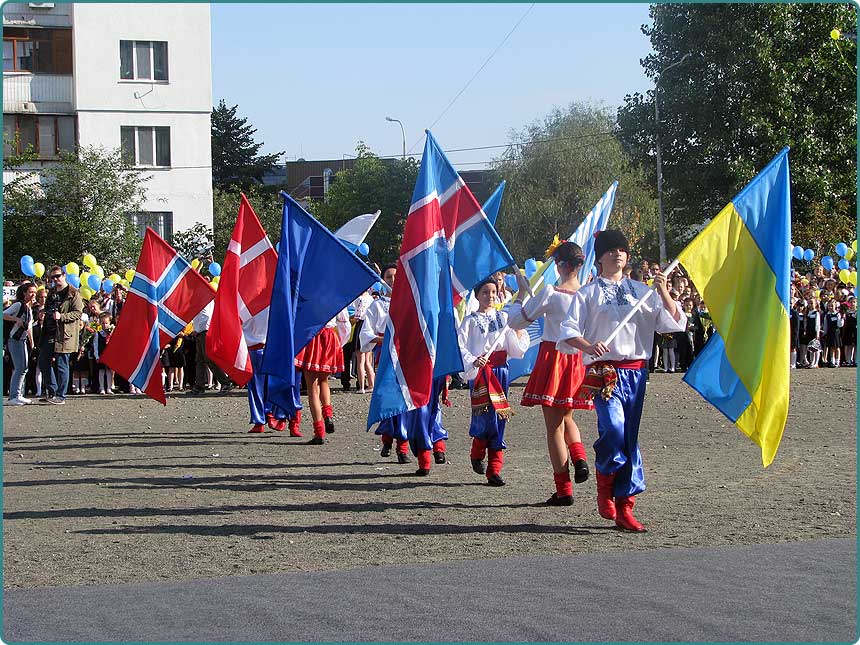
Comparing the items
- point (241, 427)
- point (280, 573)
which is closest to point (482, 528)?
point (280, 573)

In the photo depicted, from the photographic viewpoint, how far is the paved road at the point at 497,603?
564cm

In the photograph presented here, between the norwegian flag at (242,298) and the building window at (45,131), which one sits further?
the building window at (45,131)

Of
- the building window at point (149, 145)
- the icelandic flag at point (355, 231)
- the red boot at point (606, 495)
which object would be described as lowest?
the red boot at point (606, 495)

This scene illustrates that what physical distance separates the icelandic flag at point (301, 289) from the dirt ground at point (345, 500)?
1.05 meters

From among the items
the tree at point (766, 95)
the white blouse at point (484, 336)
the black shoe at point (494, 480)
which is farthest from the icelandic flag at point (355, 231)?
the tree at point (766, 95)

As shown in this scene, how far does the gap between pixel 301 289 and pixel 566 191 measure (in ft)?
158

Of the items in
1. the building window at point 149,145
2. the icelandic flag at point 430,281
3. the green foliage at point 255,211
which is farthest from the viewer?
the green foliage at point 255,211

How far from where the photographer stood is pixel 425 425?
11109mm

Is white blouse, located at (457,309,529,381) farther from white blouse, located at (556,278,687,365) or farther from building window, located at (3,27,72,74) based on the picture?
building window, located at (3,27,72,74)

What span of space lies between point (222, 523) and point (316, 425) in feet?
15.9

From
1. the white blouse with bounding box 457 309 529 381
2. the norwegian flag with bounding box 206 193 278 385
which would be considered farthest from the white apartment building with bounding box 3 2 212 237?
the white blouse with bounding box 457 309 529 381

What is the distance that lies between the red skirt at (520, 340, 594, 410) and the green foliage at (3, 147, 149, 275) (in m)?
30.0

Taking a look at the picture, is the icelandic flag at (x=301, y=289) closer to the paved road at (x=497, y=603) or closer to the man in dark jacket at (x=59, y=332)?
the paved road at (x=497, y=603)

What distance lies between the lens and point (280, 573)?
7074mm
